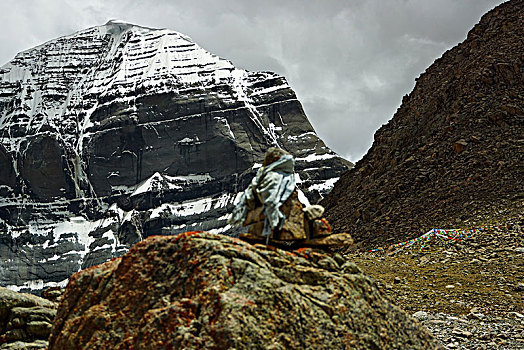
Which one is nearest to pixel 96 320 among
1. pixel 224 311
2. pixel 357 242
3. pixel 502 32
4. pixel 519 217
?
pixel 224 311

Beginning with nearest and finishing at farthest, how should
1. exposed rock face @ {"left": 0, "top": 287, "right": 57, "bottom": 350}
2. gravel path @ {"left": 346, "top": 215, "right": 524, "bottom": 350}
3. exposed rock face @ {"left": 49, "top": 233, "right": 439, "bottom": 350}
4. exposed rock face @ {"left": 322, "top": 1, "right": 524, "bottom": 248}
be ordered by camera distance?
exposed rock face @ {"left": 49, "top": 233, "right": 439, "bottom": 350}, exposed rock face @ {"left": 0, "top": 287, "right": 57, "bottom": 350}, gravel path @ {"left": 346, "top": 215, "right": 524, "bottom": 350}, exposed rock face @ {"left": 322, "top": 1, "right": 524, "bottom": 248}

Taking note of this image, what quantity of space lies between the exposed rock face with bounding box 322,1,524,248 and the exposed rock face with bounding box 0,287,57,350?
3323cm

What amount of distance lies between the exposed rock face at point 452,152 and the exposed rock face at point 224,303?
32492 millimetres

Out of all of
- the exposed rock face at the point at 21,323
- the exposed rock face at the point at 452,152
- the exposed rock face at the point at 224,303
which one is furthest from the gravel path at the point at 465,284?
the exposed rock face at the point at 21,323

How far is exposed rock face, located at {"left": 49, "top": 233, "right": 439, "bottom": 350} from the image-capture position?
29.5 feet

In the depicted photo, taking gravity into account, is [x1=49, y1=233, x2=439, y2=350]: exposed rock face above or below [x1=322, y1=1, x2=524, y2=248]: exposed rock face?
below

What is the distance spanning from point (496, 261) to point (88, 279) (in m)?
27.4

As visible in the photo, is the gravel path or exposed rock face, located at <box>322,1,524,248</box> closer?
the gravel path

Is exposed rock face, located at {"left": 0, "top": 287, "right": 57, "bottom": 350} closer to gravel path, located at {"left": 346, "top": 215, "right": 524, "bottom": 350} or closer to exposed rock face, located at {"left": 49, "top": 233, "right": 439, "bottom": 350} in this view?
exposed rock face, located at {"left": 49, "top": 233, "right": 439, "bottom": 350}

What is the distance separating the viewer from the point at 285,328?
9.19 meters

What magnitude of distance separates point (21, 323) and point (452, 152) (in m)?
47.1

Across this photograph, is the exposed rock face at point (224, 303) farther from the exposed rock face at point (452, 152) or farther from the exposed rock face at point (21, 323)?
the exposed rock face at point (452, 152)

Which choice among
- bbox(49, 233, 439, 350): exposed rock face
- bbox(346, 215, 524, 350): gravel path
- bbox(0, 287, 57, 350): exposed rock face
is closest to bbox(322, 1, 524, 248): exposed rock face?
bbox(346, 215, 524, 350): gravel path

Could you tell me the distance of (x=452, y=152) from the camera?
53625 millimetres
